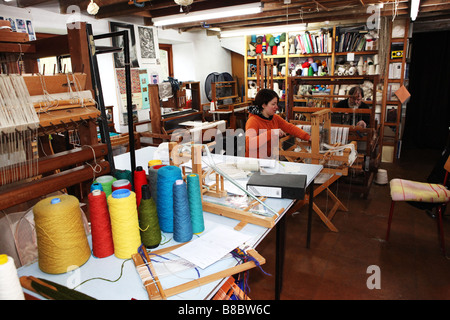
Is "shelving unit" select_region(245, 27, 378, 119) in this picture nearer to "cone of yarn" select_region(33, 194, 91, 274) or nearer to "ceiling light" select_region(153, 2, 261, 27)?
"ceiling light" select_region(153, 2, 261, 27)

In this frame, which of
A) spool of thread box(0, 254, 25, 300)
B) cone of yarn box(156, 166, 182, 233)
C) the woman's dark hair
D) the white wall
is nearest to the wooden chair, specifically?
the woman's dark hair

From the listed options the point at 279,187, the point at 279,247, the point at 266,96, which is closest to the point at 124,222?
the point at 279,187

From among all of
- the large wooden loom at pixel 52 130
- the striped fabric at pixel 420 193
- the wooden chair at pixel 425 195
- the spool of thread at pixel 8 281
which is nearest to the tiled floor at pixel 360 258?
the wooden chair at pixel 425 195

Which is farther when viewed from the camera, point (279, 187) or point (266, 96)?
point (266, 96)

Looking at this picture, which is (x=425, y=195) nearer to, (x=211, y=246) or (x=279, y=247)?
(x=279, y=247)

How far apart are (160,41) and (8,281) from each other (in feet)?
19.3

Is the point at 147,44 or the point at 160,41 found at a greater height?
the point at 160,41

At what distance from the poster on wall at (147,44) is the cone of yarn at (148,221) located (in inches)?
175

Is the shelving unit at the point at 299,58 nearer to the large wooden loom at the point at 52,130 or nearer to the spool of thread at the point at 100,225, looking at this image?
the large wooden loom at the point at 52,130

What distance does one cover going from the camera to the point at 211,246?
1390 millimetres

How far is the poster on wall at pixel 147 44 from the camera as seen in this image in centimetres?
527

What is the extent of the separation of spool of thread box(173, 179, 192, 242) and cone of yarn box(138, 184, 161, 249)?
0.09 metres

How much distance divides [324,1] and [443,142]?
4033mm

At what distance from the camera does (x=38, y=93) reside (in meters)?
1.22
